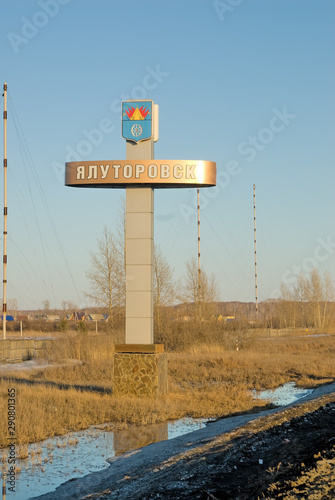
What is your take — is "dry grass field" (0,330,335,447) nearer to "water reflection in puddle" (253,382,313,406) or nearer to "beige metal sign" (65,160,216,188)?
"water reflection in puddle" (253,382,313,406)

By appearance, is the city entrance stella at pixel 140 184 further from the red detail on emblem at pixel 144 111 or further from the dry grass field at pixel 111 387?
the dry grass field at pixel 111 387

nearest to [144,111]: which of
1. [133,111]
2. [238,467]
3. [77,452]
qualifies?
[133,111]

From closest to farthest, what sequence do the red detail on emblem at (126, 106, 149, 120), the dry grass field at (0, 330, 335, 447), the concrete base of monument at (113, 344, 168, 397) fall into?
the dry grass field at (0, 330, 335, 447), the concrete base of monument at (113, 344, 168, 397), the red detail on emblem at (126, 106, 149, 120)

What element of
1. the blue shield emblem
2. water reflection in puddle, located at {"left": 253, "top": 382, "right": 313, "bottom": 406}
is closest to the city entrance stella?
the blue shield emblem

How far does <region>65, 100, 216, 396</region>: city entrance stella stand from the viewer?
17.0 metres

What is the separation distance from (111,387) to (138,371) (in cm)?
282

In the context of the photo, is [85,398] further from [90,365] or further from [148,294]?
[90,365]

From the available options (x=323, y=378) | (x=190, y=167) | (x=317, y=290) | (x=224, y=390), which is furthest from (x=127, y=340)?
(x=317, y=290)

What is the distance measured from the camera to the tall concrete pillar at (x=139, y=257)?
55.9ft

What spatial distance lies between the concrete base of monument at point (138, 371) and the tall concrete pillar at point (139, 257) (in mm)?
354

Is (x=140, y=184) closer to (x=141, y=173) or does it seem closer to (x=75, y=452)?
(x=141, y=173)

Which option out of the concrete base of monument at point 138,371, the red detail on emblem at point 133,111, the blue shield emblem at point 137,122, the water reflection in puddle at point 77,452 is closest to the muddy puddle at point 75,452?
the water reflection in puddle at point 77,452

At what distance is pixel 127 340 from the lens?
17.1 m

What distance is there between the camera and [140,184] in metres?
17.3
